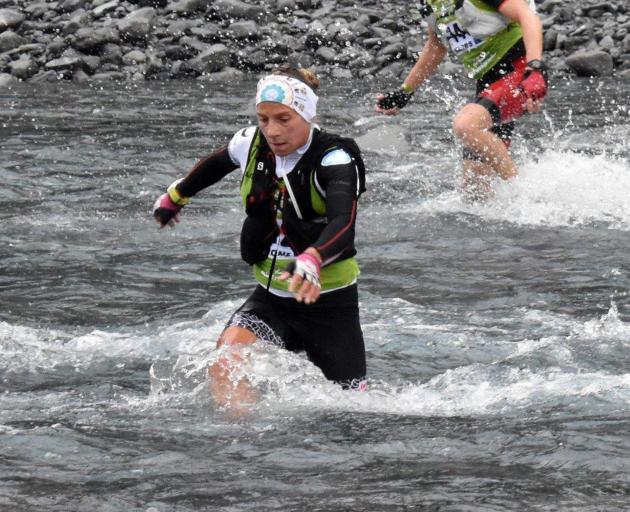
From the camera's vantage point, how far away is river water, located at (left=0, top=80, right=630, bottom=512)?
16.7 feet

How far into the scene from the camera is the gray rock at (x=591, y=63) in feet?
65.4

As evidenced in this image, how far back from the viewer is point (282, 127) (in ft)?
19.3

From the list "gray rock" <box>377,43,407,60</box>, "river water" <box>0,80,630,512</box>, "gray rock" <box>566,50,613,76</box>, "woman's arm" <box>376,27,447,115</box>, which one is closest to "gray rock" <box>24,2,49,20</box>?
"gray rock" <box>377,43,407,60</box>

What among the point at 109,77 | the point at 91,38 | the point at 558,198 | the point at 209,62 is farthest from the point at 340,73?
the point at 558,198

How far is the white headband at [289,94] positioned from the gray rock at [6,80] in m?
14.1

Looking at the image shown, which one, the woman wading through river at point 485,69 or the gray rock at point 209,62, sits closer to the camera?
the woman wading through river at point 485,69

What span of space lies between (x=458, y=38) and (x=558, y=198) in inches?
71.1

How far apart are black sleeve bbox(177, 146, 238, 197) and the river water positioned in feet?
2.95

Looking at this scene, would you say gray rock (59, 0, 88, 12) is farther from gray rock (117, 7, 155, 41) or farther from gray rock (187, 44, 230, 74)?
gray rock (187, 44, 230, 74)

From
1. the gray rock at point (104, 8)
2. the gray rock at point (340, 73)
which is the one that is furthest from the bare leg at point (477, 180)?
the gray rock at point (104, 8)

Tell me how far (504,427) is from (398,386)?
1.07 meters

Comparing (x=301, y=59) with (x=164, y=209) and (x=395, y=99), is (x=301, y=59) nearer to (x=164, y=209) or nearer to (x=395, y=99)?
(x=395, y=99)

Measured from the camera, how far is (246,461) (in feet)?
17.4

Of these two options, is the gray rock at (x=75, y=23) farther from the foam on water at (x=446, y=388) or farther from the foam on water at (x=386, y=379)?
the foam on water at (x=446, y=388)
